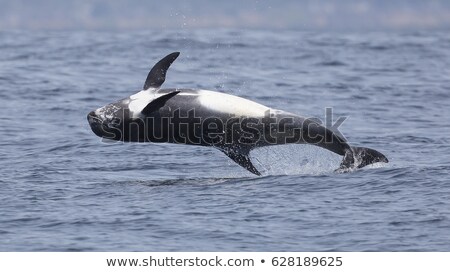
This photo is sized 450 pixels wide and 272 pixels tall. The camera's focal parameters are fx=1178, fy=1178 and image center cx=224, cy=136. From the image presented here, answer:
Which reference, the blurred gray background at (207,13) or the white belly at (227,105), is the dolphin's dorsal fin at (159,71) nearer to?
the white belly at (227,105)

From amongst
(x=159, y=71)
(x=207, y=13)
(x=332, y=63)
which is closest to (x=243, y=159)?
(x=159, y=71)

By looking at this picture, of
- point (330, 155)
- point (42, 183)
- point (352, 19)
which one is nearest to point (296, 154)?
point (330, 155)

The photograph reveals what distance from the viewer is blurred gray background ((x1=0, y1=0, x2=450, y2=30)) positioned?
6142 inches

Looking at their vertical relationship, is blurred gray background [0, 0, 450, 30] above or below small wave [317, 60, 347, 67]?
below

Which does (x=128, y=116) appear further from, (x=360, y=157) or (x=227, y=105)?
(x=360, y=157)

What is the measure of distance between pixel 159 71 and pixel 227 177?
8.98ft

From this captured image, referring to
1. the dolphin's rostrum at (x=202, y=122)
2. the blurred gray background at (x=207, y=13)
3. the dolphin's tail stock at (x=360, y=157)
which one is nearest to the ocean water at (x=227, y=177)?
the dolphin's tail stock at (x=360, y=157)

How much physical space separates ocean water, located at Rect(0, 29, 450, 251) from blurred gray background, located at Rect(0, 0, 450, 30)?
358ft

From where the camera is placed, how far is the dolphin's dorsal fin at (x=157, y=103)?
21312 millimetres

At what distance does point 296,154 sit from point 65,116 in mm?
9883

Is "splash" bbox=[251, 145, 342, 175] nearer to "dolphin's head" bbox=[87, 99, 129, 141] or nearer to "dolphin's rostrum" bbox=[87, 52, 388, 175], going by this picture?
"dolphin's rostrum" bbox=[87, 52, 388, 175]

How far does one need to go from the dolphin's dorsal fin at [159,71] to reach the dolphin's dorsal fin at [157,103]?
61 centimetres

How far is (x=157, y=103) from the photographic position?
21.5 m

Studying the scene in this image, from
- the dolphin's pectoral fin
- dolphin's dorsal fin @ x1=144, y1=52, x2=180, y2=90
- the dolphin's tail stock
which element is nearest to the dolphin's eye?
dolphin's dorsal fin @ x1=144, y1=52, x2=180, y2=90
